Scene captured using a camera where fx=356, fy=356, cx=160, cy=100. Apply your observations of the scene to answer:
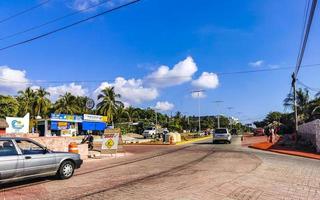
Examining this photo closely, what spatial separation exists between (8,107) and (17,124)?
29185 mm

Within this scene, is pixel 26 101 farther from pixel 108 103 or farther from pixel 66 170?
pixel 66 170

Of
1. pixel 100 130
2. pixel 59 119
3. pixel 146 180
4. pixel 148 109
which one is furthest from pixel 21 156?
pixel 148 109

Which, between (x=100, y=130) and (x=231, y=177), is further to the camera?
(x=100, y=130)

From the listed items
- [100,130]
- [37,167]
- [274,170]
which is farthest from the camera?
[100,130]

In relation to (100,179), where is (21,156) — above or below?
above

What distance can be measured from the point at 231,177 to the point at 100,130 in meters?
60.3

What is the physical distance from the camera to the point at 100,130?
232 feet

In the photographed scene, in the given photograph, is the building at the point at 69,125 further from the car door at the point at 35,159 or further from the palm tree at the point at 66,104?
the car door at the point at 35,159

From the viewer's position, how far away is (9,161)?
34.3 feet

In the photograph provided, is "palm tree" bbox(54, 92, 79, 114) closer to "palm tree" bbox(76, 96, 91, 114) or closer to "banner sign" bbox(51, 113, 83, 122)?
"palm tree" bbox(76, 96, 91, 114)

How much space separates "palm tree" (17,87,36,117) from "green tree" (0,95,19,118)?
8174mm

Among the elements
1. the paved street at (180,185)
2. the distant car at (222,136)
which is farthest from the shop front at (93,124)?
the paved street at (180,185)

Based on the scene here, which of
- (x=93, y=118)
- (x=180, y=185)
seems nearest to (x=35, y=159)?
(x=180, y=185)

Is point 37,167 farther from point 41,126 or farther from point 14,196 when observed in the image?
point 41,126
